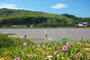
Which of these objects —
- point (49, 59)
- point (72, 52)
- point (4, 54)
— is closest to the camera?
point (49, 59)

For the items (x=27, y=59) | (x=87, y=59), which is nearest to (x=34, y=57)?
(x=27, y=59)

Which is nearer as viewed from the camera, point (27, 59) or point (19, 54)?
point (27, 59)

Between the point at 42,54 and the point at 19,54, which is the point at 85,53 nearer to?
Answer: the point at 42,54

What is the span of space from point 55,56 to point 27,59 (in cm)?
89

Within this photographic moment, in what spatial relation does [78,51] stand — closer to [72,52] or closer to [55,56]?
[72,52]

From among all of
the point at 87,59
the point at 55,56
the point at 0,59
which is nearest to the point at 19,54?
the point at 0,59

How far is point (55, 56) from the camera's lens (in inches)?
390

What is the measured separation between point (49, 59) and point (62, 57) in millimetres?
528

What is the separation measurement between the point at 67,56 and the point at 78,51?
41.9 inches

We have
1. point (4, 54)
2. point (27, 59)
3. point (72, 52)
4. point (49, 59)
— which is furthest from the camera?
point (4, 54)

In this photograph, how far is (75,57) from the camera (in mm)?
9930

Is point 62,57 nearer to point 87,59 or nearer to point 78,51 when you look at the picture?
point 87,59

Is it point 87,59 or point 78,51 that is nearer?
point 87,59

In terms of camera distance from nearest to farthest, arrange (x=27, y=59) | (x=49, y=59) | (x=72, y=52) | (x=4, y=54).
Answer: (x=49, y=59) → (x=27, y=59) → (x=72, y=52) → (x=4, y=54)
